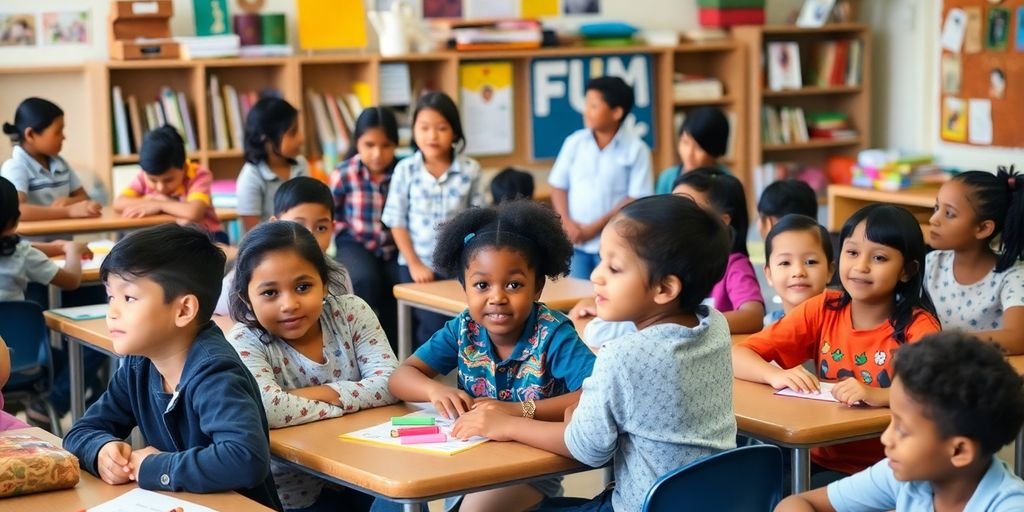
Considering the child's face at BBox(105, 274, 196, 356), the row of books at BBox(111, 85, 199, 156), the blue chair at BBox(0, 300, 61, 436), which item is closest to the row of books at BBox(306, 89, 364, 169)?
the row of books at BBox(111, 85, 199, 156)

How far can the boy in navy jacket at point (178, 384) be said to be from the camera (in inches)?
85.7

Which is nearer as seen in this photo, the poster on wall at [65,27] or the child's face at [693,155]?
the child's face at [693,155]

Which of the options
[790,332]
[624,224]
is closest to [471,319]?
[624,224]

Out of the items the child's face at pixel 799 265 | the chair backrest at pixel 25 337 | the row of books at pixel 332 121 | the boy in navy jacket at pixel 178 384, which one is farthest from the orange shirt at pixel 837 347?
the row of books at pixel 332 121

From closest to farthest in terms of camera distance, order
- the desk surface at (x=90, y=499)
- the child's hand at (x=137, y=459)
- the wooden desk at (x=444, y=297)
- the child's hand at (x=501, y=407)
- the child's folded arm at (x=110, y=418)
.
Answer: the desk surface at (x=90, y=499)
the child's hand at (x=137, y=459)
the child's folded arm at (x=110, y=418)
the child's hand at (x=501, y=407)
the wooden desk at (x=444, y=297)

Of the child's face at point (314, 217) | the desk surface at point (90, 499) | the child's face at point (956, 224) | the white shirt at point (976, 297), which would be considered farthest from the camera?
the child's face at point (314, 217)

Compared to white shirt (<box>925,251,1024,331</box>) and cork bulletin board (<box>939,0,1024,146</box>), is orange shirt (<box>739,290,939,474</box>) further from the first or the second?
cork bulletin board (<box>939,0,1024,146</box>)

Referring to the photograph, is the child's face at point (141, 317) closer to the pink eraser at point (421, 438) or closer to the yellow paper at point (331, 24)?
the pink eraser at point (421, 438)

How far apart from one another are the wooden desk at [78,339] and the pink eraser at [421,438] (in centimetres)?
125

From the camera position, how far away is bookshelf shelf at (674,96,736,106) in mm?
7660

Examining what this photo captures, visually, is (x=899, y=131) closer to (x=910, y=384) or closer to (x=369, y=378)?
(x=369, y=378)

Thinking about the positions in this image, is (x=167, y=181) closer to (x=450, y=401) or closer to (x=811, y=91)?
(x=450, y=401)

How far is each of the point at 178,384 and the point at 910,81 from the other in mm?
6512

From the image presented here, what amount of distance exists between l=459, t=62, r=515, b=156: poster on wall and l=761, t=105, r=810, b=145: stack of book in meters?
1.61
